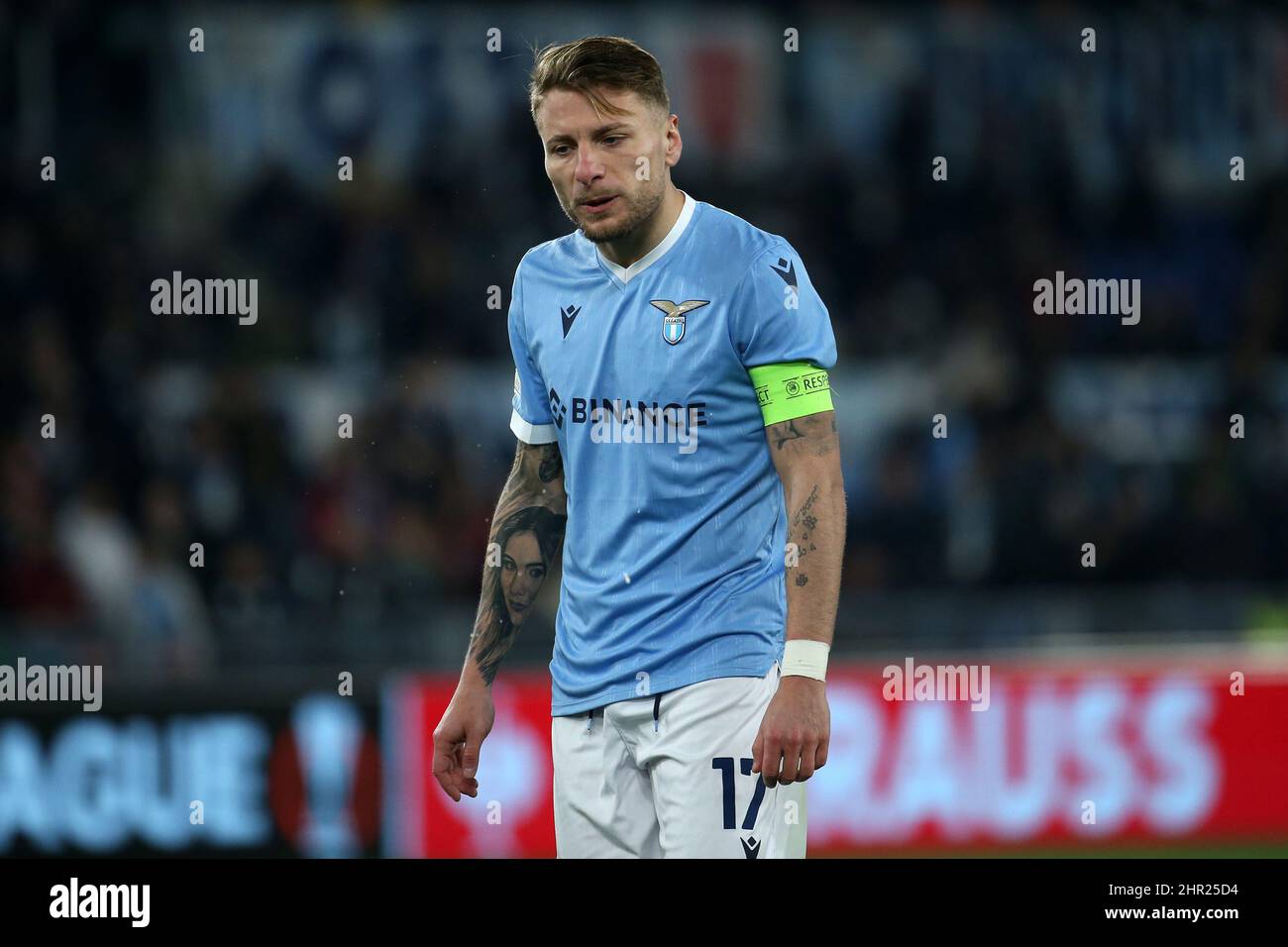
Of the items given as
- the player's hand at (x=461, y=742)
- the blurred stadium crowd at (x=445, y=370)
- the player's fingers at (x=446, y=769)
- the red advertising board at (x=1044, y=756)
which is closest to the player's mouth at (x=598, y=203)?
the player's hand at (x=461, y=742)

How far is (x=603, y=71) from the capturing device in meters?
3.76

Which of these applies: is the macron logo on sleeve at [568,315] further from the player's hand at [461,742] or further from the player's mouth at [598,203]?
the player's hand at [461,742]

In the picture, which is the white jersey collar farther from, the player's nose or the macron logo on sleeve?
the player's nose

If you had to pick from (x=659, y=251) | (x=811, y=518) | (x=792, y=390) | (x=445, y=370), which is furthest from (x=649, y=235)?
(x=445, y=370)

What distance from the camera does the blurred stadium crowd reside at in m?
9.77

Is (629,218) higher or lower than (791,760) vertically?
higher

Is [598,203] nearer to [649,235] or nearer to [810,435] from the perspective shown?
[649,235]

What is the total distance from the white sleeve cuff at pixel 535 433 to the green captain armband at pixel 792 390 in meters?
0.58

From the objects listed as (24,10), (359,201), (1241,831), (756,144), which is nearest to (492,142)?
(359,201)

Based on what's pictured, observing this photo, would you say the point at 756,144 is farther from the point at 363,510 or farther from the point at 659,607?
the point at 659,607

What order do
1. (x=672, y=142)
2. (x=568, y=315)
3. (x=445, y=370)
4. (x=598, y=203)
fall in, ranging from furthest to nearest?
(x=445, y=370)
(x=568, y=315)
(x=672, y=142)
(x=598, y=203)

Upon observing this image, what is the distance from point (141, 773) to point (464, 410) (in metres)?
3.90

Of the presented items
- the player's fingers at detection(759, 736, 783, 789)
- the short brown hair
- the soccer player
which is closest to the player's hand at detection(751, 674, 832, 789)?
the player's fingers at detection(759, 736, 783, 789)

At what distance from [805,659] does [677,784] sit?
41 centimetres
